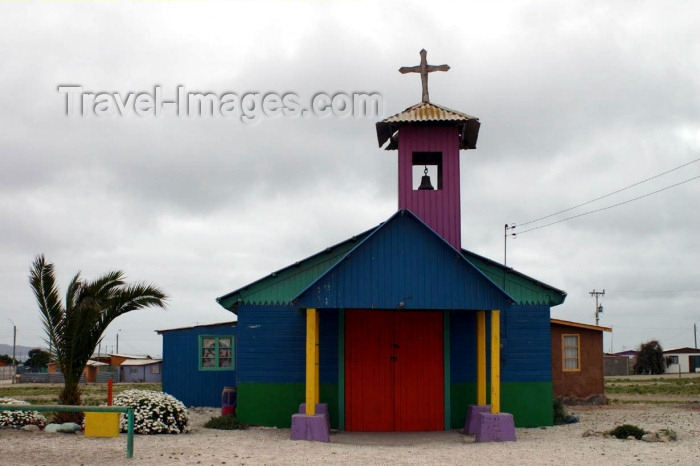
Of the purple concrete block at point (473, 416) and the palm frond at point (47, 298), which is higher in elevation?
the palm frond at point (47, 298)

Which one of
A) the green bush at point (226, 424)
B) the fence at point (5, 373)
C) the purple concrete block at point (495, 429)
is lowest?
the fence at point (5, 373)

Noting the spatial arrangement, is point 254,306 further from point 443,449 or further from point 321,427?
point 443,449

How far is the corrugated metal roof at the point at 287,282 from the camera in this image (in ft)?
58.6

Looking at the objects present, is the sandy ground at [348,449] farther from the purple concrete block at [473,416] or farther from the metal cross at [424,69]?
the metal cross at [424,69]

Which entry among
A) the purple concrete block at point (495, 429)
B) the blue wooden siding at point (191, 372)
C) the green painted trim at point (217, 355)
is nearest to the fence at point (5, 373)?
the blue wooden siding at point (191, 372)

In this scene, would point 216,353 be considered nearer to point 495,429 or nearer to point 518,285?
point 518,285

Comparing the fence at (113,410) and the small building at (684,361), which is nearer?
the fence at (113,410)

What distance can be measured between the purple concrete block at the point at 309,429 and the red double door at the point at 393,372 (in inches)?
86.6

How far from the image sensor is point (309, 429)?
1492 cm

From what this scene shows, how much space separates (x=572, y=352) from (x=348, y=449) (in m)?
12.3

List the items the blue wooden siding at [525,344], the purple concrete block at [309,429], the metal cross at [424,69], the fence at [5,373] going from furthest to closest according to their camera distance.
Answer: the fence at [5,373] < the metal cross at [424,69] < the blue wooden siding at [525,344] < the purple concrete block at [309,429]

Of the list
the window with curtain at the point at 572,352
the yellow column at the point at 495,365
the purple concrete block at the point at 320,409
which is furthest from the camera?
the window with curtain at the point at 572,352

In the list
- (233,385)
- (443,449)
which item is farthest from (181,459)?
(233,385)

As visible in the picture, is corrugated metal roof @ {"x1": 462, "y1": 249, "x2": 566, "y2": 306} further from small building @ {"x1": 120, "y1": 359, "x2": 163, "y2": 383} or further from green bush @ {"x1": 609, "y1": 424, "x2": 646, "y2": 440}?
small building @ {"x1": 120, "y1": 359, "x2": 163, "y2": 383}
